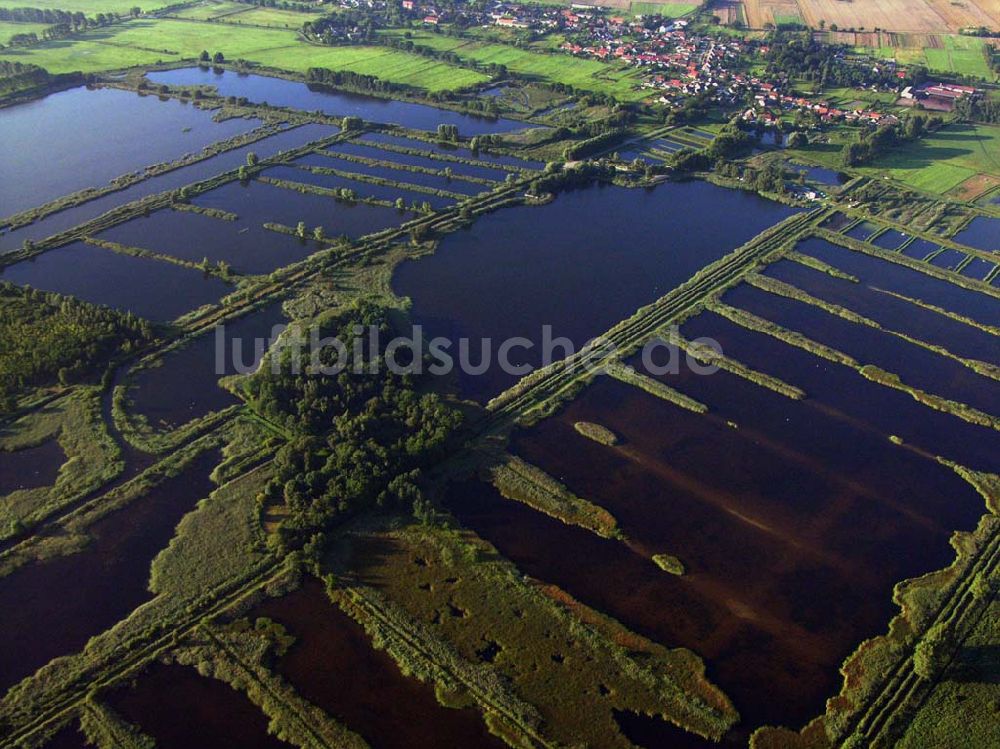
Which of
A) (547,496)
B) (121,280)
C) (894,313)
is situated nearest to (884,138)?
(894,313)

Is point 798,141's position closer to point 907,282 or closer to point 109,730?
point 907,282

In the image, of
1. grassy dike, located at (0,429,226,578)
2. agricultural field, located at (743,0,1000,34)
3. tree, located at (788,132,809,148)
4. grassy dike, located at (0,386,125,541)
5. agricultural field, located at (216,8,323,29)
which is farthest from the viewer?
agricultural field, located at (216,8,323,29)

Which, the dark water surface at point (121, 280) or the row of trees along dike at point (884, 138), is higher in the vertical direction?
the row of trees along dike at point (884, 138)

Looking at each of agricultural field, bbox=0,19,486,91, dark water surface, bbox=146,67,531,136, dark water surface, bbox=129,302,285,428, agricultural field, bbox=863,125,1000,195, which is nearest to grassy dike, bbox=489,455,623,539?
dark water surface, bbox=129,302,285,428

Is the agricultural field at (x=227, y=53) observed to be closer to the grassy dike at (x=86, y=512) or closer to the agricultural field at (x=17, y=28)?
the agricultural field at (x=17, y=28)

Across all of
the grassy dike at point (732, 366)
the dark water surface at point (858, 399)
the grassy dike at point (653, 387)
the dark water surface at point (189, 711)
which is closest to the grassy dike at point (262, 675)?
the dark water surface at point (189, 711)

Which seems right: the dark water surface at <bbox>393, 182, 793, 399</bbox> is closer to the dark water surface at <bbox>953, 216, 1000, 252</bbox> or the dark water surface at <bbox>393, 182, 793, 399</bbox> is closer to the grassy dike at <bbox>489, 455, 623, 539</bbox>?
the grassy dike at <bbox>489, 455, 623, 539</bbox>

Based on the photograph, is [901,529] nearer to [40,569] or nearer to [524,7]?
[40,569]

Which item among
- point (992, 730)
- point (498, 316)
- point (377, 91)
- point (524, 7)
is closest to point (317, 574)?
point (498, 316)
